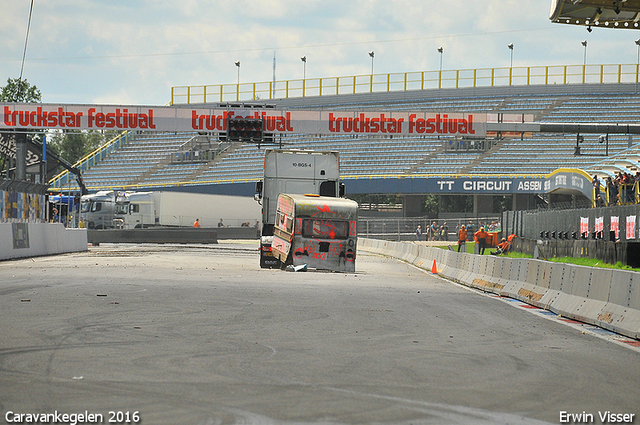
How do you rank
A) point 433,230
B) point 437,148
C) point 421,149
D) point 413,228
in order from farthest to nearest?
point 421,149 → point 437,148 → point 413,228 → point 433,230

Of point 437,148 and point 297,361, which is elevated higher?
point 437,148

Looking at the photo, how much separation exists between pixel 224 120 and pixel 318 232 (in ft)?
54.1

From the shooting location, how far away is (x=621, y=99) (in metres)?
66.1

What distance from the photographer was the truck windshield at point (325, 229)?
23.8 meters

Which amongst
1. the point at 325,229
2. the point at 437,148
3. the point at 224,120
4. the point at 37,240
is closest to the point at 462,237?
the point at 224,120

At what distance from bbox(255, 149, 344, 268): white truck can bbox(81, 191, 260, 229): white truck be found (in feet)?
110

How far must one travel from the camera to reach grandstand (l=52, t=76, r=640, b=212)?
2473 inches

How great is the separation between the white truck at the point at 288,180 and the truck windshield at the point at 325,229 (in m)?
2.37

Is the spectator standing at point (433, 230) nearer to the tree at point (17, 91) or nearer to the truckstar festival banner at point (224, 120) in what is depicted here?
the truckstar festival banner at point (224, 120)

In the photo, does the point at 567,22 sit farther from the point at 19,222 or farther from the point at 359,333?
the point at 19,222

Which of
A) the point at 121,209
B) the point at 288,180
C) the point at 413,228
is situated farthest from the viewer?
the point at 413,228

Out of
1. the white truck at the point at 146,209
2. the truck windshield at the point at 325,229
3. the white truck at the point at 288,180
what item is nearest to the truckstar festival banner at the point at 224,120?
the white truck at the point at 288,180

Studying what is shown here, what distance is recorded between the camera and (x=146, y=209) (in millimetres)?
58562

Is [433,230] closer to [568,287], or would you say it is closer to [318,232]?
[318,232]
